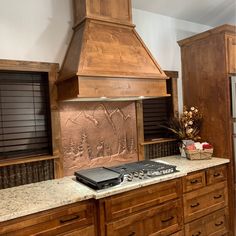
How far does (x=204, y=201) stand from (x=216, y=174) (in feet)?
1.06

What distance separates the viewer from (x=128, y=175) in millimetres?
2129

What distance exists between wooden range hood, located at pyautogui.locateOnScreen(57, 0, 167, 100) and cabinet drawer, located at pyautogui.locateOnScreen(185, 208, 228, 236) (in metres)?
1.34

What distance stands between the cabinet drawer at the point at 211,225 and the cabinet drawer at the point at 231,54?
1564 millimetres

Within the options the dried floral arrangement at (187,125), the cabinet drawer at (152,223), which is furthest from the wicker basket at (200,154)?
the cabinet drawer at (152,223)

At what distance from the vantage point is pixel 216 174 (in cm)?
257

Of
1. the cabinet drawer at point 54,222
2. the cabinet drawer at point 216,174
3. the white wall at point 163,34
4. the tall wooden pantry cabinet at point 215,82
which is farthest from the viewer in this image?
the white wall at point 163,34

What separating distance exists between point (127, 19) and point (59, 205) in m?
1.76

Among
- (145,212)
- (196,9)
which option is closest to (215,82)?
(196,9)

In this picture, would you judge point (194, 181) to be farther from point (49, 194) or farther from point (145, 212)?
point (49, 194)

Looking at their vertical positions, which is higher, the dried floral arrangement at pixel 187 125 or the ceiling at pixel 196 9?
the ceiling at pixel 196 9

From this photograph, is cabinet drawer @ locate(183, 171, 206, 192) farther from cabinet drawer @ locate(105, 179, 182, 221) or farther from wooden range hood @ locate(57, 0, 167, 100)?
wooden range hood @ locate(57, 0, 167, 100)

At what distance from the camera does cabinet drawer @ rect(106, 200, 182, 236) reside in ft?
6.15

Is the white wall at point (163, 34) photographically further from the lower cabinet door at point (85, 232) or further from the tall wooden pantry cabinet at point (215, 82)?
the lower cabinet door at point (85, 232)

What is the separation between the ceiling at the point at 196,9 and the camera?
2803 millimetres
